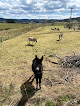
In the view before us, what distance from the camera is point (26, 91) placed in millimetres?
5293

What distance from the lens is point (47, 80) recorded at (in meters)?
6.34

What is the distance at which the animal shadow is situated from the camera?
15.1ft

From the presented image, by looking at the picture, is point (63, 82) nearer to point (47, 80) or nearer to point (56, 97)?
point (47, 80)

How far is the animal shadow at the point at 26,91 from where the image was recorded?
4599mm

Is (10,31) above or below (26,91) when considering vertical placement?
above

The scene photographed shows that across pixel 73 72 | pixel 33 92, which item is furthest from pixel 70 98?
pixel 73 72

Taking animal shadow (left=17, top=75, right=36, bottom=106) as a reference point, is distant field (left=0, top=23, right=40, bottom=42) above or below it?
above

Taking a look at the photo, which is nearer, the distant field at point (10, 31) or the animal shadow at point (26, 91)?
the animal shadow at point (26, 91)

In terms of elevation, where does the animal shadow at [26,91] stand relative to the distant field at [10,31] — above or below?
below

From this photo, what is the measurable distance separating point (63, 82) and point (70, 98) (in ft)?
4.54

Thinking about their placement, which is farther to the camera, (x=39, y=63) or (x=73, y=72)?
(x=73, y=72)

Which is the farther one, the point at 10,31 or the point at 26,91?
the point at 10,31

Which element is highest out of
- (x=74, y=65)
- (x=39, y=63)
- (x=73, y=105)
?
(x=39, y=63)

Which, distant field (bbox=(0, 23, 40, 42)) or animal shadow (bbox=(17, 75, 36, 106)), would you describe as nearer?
animal shadow (bbox=(17, 75, 36, 106))
